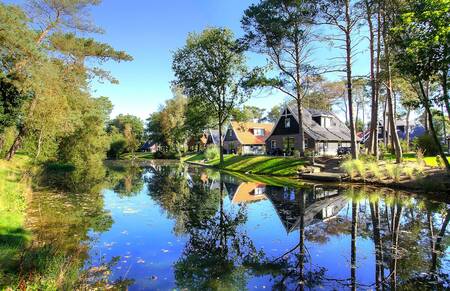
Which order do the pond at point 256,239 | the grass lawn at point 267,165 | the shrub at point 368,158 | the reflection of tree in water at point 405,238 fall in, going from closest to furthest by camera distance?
1. the reflection of tree in water at point 405,238
2. the pond at point 256,239
3. the shrub at point 368,158
4. the grass lawn at point 267,165

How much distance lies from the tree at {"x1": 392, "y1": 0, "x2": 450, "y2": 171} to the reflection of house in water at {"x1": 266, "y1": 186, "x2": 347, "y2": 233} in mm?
7981

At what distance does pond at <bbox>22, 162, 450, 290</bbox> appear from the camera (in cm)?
730

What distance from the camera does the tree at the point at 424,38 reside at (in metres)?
15.1

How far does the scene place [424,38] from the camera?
15984 mm

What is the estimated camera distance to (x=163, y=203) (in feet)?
57.0

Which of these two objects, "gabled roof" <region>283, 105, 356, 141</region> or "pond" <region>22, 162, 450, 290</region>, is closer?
"pond" <region>22, 162, 450, 290</region>

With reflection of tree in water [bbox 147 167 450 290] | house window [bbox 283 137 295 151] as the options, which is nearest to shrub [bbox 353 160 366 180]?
reflection of tree in water [bbox 147 167 450 290]

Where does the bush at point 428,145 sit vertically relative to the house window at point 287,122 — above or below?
below

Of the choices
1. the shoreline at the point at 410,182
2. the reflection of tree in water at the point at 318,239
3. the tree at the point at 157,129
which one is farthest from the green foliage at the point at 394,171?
the tree at the point at 157,129

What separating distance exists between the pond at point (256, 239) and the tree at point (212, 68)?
2380 centimetres

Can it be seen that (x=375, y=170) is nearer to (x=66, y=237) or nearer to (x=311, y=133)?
(x=311, y=133)

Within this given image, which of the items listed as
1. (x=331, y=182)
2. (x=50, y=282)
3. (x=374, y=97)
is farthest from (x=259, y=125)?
(x=50, y=282)

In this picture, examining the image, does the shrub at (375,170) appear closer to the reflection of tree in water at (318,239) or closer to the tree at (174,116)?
the reflection of tree in water at (318,239)

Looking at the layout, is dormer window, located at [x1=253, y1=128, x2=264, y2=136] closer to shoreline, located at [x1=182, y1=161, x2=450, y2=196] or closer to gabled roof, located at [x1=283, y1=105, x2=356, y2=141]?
gabled roof, located at [x1=283, y1=105, x2=356, y2=141]
